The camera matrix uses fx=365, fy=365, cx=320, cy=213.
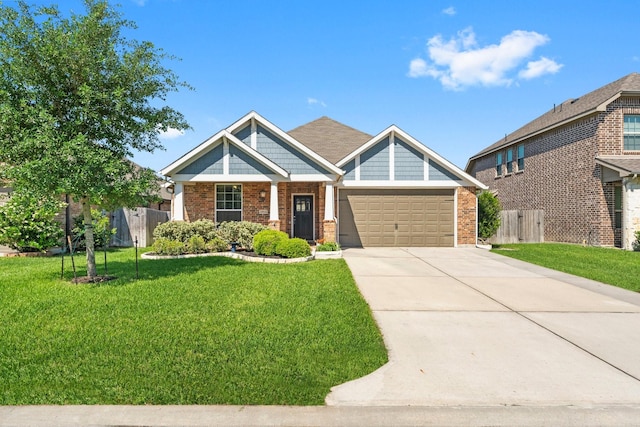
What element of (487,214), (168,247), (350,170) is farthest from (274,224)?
(487,214)

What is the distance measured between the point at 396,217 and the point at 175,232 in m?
8.98

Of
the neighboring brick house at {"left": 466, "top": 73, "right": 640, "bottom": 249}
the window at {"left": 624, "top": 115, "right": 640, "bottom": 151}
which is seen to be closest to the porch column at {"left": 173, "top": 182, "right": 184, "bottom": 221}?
the neighboring brick house at {"left": 466, "top": 73, "right": 640, "bottom": 249}

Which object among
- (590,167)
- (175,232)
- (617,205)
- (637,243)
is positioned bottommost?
(637,243)

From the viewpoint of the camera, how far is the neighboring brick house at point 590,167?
1569 cm

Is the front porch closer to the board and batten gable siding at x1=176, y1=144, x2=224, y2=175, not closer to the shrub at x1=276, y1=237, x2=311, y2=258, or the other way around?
the board and batten gable siding at x1=176, y1=144, x2=224, y2=175

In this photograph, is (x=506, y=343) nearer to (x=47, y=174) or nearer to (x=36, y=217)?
(x=47, y=174)

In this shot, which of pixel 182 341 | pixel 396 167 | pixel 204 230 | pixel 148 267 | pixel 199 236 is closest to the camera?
pixel 182 341

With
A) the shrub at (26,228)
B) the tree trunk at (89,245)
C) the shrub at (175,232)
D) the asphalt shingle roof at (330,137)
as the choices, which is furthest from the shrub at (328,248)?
the shrub at (26,228)

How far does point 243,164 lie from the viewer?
13.7 m

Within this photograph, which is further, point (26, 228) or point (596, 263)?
point (26, 228)

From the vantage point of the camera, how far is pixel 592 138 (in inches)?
661

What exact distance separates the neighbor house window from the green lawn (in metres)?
10.6

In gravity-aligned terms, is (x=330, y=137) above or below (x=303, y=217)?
above

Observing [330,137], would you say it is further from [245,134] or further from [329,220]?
[329,220]
